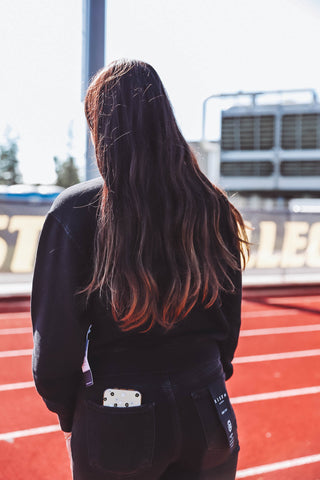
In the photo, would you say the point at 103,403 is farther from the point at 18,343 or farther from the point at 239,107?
the point at 239,107

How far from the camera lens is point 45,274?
1.17 m

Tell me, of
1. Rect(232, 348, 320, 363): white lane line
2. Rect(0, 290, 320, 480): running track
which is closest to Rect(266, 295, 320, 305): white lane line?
Rect(0, 290, 320, 480): running track

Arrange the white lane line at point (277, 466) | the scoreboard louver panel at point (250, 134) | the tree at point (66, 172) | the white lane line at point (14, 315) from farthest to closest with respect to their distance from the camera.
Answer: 1. the scoreboard louver panel at point (250, 134)
2. the tree at point (66, 172)
3. the white lane line at point (14, 315)
4. the white lane line at point (277, 466)

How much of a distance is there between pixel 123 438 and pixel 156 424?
9cm

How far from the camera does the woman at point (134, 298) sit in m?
1.14

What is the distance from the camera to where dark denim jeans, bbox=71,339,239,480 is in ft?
3.68

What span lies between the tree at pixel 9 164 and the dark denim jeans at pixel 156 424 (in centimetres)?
5186

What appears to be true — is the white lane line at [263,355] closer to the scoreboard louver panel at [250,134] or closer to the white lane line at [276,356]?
the white lane line at [276,356]

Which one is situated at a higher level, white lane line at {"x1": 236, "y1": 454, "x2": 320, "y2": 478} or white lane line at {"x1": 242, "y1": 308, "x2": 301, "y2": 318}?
white lane line at {"x1": 236, "y1": 454, "x2": 320, "y2": 478}

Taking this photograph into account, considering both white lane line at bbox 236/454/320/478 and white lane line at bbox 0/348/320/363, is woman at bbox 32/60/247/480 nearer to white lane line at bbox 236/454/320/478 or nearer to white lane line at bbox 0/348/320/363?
white lane line at bbox 236/454/320/478

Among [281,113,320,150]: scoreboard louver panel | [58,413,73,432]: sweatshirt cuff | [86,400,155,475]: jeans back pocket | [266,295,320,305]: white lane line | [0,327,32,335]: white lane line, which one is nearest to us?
[86,400,155,475]: jeans back pocket

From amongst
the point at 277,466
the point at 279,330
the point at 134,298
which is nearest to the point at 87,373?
the point at 134,298

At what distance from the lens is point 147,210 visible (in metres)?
1.16

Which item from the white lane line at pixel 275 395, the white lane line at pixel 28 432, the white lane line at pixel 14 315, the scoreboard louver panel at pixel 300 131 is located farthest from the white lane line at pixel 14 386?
the scoreboard louver panel at pixel 300 131
